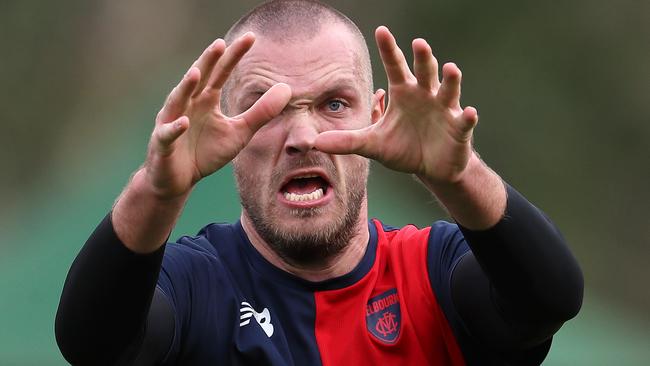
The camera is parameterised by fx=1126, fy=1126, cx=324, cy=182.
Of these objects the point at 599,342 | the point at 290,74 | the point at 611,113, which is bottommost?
the point at 599,342

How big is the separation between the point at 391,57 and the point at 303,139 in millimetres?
618

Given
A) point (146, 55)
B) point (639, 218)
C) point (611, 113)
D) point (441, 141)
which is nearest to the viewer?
point (441, 141)

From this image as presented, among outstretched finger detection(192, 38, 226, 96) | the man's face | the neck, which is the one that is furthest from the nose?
outstretched finger detection(192, 38, 226, 96)

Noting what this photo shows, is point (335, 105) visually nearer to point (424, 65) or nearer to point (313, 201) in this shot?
point (313, 201)

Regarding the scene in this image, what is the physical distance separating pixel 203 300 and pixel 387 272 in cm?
64

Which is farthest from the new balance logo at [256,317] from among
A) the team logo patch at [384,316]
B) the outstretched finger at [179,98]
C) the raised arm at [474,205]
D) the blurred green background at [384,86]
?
the blurred green background at [384,86]

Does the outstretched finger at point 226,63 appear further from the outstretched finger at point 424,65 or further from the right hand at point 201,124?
the outstretched finger at point 424,65

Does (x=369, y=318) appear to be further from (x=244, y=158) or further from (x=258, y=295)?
(x=244, y=158)

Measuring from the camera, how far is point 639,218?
10.6 m

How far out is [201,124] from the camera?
2.92 metres

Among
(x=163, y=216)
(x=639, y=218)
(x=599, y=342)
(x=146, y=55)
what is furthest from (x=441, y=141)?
(x=639, y=218)

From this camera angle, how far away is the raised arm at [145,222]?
2865mm

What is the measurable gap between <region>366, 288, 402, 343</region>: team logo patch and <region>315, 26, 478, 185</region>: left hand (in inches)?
26.0

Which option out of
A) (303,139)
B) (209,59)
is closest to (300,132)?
(303,139)
